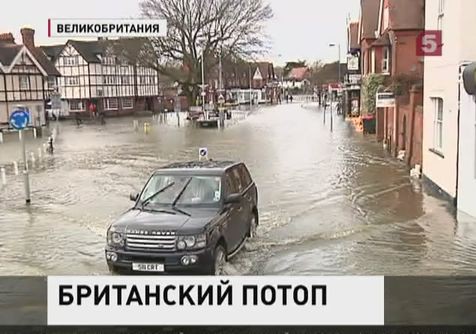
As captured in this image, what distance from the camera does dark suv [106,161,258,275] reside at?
4.32m

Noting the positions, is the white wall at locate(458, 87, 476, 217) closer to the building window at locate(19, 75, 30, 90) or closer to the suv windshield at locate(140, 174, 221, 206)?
the suv windshield at locate(140, 174, 221, 206)

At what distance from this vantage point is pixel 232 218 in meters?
5.26

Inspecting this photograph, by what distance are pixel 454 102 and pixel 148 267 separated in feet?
12.2

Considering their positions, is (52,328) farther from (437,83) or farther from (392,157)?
(392,157)

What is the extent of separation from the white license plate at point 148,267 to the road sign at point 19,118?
146 centimetres

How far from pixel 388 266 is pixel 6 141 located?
11.0 ft

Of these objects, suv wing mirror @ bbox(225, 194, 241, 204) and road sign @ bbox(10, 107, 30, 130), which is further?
suv wing mirror @ bbox(225, 194, 241, 204)

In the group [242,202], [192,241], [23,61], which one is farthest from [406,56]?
[23,61]

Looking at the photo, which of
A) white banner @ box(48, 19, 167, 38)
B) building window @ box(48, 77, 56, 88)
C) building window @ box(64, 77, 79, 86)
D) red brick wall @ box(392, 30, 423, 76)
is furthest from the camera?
red brick wall @ box(392, 30, 423, 76)

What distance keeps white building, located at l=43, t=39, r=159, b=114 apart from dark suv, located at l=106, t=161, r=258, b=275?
2.28ft

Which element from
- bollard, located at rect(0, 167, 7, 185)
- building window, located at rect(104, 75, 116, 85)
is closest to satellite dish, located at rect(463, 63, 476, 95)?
building window, located at rect(104, 75, 116, 85)

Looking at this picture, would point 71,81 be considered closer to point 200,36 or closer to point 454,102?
point 200,36
